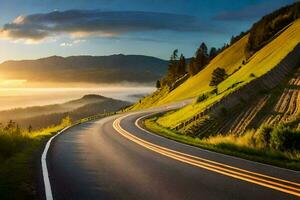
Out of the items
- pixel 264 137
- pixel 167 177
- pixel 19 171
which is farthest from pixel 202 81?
pixel 167 177

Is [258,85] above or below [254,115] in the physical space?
above

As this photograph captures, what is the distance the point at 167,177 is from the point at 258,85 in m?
44.6

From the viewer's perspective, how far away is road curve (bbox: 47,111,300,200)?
1023 cm

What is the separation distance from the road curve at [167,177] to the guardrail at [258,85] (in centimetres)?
2833

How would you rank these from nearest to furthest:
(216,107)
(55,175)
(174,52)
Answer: (55,175) → (216,107) → (174,52)

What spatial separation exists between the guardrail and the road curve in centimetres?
2833

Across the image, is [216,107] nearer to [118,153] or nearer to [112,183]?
[118,153]

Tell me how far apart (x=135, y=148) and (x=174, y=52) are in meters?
128

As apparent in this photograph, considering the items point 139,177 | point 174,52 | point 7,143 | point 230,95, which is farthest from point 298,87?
point 174,52

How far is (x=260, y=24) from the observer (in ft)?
387

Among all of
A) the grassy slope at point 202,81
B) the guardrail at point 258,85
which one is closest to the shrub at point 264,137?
the guardrail at point 258,85

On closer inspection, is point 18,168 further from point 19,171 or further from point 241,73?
point 241,73

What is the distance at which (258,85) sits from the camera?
55.2 metres

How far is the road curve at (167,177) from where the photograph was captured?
10234mm
